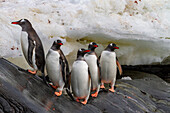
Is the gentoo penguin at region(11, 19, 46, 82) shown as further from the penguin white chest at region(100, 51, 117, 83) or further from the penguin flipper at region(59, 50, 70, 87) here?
the penguin white chest at region(100, 51, 117, 83)

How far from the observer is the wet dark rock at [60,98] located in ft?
6.47

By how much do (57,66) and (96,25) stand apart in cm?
169

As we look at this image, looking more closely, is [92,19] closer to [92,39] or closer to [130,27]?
[92,39]

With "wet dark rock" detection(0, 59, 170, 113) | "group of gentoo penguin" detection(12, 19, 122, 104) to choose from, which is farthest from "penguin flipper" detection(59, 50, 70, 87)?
"wet dark rock" detection(0, 59, 170, 113)

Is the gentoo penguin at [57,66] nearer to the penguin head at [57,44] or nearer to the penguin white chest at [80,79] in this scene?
the penguin head at [57,44]

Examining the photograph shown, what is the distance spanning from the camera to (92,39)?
13.8ft

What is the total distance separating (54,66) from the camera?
8.18 feet

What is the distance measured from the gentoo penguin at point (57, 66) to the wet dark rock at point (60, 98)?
0.12m

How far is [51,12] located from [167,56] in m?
2.62

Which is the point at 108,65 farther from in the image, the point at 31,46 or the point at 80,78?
the point at 31,46

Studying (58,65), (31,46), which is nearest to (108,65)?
(58,65)

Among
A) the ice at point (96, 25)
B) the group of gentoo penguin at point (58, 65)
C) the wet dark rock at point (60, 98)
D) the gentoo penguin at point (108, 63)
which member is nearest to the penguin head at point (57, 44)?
the group of gentoo penguin at point (58, 65)

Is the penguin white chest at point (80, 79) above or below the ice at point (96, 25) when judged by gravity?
below

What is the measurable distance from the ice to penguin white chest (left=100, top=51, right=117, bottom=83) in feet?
3.41
